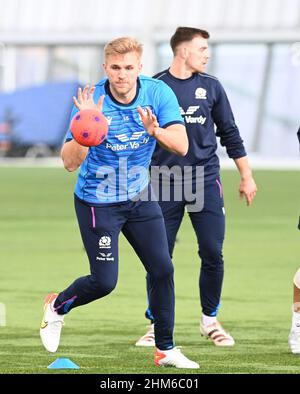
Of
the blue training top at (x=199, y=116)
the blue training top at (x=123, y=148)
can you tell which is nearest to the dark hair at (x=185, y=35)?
the blue training top at (x=199, y=116)

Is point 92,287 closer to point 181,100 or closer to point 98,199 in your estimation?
point 98,199

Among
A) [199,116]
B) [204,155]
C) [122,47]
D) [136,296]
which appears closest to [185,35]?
[199,116]

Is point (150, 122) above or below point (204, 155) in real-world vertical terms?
above

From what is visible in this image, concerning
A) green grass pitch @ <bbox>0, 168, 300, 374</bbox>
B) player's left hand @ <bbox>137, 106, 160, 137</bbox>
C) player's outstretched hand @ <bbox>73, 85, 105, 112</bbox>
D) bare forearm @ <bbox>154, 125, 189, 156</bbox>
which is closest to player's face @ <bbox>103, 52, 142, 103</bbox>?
player's outstretched hand @ <bbox>73, 85, 105, 112</bbox>

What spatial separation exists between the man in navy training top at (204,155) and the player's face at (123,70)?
1668 mm

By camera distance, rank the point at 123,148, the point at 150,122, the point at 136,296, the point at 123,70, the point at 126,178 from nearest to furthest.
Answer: the point at 150,122
the point at 123,70
the point at 123,148
the point at 126,178
the point at 136,296

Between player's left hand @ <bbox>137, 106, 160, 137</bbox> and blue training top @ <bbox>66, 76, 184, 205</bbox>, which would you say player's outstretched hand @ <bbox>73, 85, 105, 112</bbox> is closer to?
blue training top @ <bbox>66, 76, 184, 205</bbox>

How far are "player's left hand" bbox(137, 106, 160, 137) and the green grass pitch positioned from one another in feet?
4.79

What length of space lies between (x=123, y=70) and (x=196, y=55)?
181cm

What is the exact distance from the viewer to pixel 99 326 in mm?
10188

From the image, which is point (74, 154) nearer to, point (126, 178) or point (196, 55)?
point (126, 178)

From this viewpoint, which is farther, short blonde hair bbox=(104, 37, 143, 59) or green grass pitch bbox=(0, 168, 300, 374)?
green grass pitch bbox=(0, 168, 300, 374)

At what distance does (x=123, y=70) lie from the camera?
7750 millimetres

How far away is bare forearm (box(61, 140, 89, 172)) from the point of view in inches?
304
